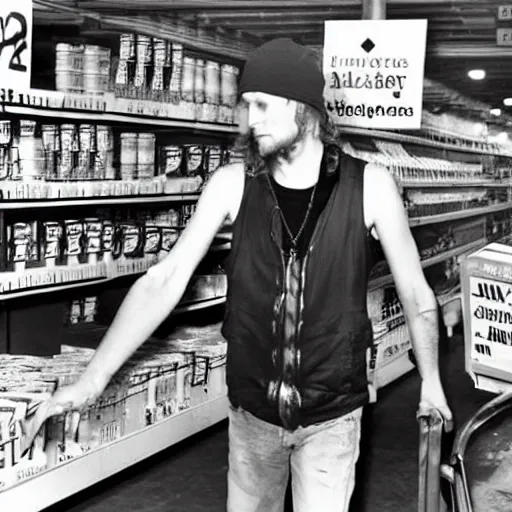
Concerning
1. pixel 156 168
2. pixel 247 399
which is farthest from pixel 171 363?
pixel 247 399

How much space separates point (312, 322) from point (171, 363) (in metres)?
2.68

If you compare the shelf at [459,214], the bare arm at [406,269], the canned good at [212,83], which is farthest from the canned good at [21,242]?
the shelf at [459,214]

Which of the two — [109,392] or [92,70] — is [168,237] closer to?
[92,70]

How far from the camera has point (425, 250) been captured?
8.51 meters

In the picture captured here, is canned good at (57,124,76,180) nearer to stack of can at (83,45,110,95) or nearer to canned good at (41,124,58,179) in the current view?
canned good at (41,124,58,179)

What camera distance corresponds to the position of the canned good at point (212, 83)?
5877 mm

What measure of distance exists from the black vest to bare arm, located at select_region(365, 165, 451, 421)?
39 millimetres

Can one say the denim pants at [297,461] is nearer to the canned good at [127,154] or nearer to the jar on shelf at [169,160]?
the canned good at [127,154]

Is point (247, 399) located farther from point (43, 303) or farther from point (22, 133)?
point (43, 303)

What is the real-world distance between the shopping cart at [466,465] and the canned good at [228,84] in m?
3.12

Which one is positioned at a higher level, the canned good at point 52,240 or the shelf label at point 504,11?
the shelf label at point 504,11

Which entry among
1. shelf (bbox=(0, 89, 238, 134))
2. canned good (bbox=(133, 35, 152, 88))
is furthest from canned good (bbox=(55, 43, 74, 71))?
canned good (bbox=(133, 35, 152, 88))

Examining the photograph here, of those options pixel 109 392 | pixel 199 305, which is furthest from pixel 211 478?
pixel 199 305

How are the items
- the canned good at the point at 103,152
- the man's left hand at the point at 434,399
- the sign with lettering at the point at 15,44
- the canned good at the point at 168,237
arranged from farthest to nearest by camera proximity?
the canned good at the point at 168,237, the canned good at the point at 103,152, the sign with lettering at the point at 15,44, the man's left hand at the point at 434,399
